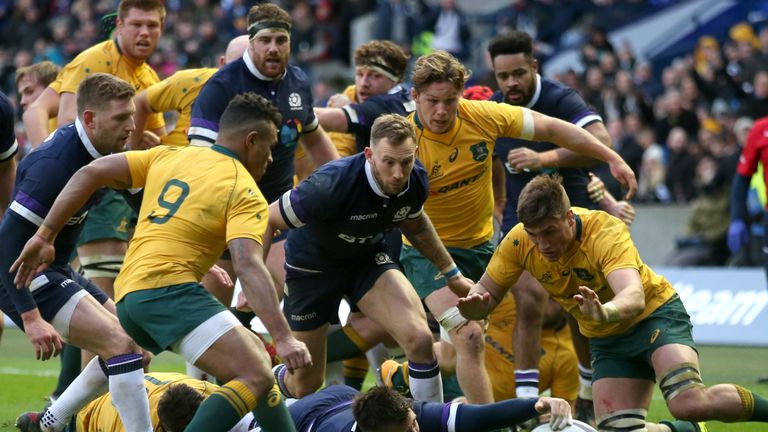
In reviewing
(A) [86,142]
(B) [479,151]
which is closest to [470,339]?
(B) [479,151]

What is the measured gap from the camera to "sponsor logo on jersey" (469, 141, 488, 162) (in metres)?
8.25

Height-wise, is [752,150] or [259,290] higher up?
[259,290]

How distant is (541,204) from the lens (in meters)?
6.75

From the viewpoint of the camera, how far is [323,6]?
81.0ft

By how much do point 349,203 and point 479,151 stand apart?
48.5 inches

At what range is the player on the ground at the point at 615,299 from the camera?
6.80 meters

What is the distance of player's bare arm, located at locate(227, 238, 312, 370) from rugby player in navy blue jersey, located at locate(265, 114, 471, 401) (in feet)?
3.62

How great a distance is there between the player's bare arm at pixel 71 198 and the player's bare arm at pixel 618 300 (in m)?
2.46

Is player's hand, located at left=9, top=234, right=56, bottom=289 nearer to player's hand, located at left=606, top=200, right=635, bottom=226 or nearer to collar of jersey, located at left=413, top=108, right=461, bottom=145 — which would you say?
collar of jersey, located at left=413, top=108, right=461, bottom=145

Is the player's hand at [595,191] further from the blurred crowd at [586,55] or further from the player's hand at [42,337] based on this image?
the player's hand at [42,337]

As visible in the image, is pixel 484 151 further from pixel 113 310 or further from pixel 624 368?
pixel 113 310

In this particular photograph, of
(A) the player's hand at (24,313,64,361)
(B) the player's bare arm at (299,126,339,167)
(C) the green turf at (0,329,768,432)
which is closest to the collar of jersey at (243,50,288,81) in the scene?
(B) the player's bare arm at (299,126,339,167)

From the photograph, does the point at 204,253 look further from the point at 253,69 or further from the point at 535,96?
the point at 535,96

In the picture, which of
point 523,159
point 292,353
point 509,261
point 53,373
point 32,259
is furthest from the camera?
point 53,373
